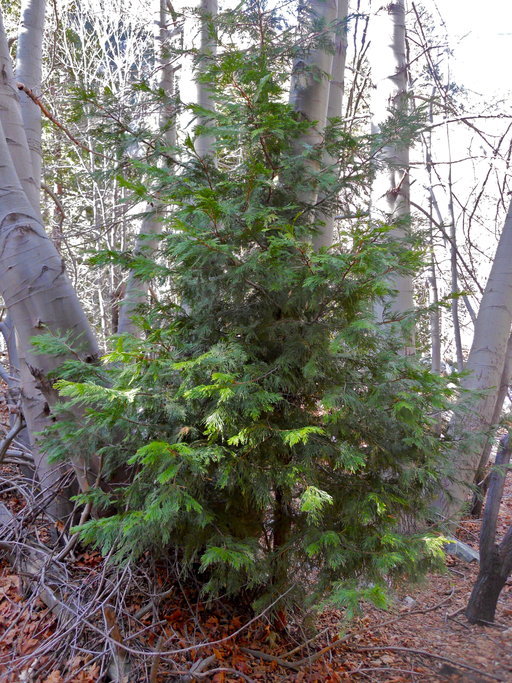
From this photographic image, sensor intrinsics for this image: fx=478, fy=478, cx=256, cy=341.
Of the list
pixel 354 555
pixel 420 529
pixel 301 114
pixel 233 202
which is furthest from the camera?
pixel 301 114

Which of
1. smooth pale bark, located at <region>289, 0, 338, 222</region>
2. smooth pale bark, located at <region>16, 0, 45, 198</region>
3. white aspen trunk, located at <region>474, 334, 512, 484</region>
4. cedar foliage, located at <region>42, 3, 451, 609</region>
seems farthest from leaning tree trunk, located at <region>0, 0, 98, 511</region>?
white aspen trunk, located at <region>474, 334, 512, 484</region>

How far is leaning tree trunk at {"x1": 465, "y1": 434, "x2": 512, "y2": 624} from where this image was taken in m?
3.35

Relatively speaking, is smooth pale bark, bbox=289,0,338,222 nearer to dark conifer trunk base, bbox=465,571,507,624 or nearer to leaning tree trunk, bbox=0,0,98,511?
leaning tree trunk, bbox=0,0,98,511

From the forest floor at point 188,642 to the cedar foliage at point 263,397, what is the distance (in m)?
0.39

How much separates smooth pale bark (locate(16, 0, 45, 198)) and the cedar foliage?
2.73 m

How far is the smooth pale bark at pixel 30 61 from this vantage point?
15.5 ft

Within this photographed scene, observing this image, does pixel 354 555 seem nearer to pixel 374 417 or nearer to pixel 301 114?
pixel 374 417

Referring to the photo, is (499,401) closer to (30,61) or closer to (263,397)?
(263,397)

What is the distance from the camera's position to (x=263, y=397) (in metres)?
2.28

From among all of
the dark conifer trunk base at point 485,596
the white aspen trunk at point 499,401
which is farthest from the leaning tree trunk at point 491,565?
the white aspen trunk at point 499,401

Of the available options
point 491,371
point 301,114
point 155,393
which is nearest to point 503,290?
point 491,371

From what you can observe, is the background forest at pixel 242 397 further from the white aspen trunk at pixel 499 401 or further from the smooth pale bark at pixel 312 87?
the white aspen trunk at pixel 499 401

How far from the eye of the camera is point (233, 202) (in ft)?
8.63

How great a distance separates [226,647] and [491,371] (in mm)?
4043
